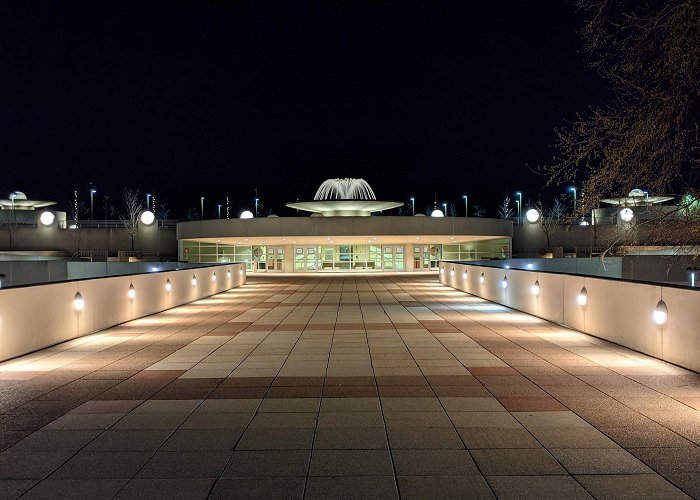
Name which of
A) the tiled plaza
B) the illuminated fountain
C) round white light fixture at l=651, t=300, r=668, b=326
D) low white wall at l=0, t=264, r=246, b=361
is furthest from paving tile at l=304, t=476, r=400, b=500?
the illuminated fountain

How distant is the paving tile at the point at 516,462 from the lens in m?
5.80

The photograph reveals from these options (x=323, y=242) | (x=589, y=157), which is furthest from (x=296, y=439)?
(x=323, y=242)

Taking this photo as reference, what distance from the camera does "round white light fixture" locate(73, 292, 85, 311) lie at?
14.9 metres

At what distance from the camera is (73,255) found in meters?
64.0

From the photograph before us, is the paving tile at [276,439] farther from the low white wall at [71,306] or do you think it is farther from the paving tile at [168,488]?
the low white wall at [71,306]

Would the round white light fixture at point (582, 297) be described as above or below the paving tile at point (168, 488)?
above

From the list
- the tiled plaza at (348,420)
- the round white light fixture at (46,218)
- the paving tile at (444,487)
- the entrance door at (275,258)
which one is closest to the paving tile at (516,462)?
the tiled plaza at (348,420)

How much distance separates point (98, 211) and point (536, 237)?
392 ft

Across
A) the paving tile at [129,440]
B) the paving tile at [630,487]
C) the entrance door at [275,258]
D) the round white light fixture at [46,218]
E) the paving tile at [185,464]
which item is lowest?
the paving tile at [630,487]

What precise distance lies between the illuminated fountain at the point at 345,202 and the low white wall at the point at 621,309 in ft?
112

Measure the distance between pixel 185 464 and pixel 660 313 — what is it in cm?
851

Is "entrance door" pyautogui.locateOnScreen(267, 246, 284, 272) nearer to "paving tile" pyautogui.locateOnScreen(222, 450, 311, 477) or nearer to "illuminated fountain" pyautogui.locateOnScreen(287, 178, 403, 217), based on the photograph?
"illuminated fountain" pyautogui.locateOnScreen(287, 178, 403, 217)

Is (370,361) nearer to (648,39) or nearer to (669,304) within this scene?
(669,304)

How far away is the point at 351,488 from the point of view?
5422 millimetres
